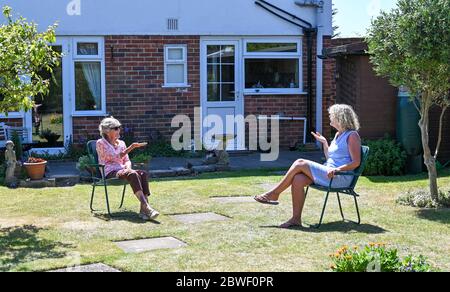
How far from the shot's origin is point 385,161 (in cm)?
1134

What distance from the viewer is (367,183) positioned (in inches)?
417

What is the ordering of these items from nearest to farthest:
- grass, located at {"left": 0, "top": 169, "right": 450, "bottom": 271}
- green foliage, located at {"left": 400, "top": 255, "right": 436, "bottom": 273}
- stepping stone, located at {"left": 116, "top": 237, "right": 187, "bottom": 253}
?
green foliage, located at {"left": 400, "top": 255, "right": 436, "bottom": 273} → grass, located at {"left": 0, "top": 169, "right": 450, "bottom": 271} → stepping stone, located at {"left": 116, "top": 237, "right": 187, "bottom": 253}

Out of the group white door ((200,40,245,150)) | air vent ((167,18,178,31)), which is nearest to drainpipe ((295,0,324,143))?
white door ((200,40,245,150))

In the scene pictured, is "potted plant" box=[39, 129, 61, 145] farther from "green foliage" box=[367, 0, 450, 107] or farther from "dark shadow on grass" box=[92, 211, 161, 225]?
"green foliage" box=[367, 0, 450, 107]

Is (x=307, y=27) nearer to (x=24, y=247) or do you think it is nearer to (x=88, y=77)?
(x=88, y=77)

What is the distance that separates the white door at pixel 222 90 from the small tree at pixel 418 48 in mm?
6541

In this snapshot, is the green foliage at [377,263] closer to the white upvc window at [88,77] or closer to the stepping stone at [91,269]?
the stepping stone at [91,269]

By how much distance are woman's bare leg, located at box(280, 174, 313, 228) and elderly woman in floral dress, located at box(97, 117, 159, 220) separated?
1.69 m

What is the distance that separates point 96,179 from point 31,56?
2248mm

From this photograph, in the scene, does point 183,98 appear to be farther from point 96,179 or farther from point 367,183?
point 96,179

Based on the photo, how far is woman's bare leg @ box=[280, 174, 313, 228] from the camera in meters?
7.37

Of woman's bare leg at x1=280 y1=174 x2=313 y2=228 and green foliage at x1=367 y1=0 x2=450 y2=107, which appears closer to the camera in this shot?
woman's bare leg at x1=280 y1=174 x2=313 y2=228

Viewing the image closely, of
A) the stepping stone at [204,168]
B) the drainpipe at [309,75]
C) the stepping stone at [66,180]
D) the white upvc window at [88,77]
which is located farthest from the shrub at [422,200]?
the white upvc window at [88,77]
